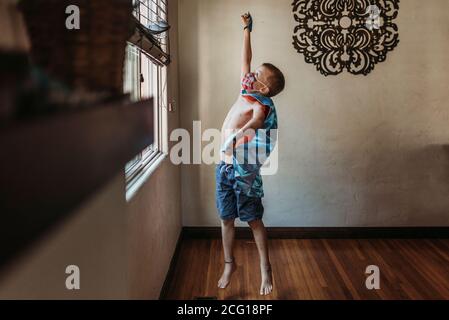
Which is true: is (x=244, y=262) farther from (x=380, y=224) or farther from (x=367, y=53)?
(x=367, y=53)

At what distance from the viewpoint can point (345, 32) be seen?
4094mm

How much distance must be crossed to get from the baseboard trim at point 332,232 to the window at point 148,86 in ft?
3.76

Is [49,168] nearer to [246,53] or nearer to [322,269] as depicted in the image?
[246,53]

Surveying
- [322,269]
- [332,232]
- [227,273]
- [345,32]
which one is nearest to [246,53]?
[345,32]

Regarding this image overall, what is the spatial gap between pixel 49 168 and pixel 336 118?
410 cm

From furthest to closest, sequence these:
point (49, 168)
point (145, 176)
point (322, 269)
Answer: point (322, 269), point (145, 176), point (49, 168)

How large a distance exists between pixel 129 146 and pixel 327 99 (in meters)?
3.94

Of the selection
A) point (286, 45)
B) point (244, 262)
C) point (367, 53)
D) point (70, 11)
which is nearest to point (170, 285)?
point (244, 262)

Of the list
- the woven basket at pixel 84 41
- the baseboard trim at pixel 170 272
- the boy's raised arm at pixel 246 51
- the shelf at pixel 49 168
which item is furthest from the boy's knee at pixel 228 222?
the shelf at pixel 49 168

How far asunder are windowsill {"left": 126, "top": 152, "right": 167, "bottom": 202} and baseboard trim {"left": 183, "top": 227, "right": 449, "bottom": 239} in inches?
47.6

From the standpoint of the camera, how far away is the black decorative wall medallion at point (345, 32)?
13.4 feet

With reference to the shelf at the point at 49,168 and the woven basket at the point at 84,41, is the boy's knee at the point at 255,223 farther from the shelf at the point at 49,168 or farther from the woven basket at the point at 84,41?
the shelf at the point at 49,168

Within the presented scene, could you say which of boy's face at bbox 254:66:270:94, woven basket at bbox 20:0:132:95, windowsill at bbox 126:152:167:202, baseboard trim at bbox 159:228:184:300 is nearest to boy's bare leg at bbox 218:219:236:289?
baseboard trim at bbox 159:228:184:300

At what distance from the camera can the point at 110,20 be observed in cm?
43
